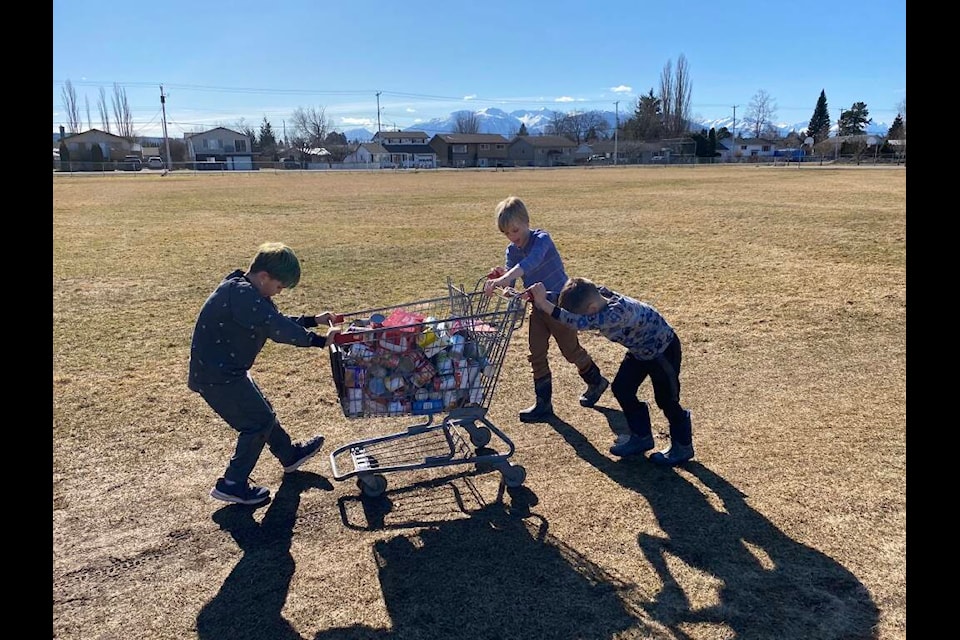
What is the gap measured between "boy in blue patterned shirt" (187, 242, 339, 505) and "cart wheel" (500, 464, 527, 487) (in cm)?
144

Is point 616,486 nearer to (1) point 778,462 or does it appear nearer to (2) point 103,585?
(1) point 778,462

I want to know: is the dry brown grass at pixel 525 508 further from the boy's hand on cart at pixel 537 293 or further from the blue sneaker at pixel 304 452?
the boy's hand on cart at pixel 537 293

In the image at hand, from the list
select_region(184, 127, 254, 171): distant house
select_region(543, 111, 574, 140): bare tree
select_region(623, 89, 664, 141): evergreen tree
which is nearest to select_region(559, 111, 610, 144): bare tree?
select_region(543, 111, 574, 140): bare tree

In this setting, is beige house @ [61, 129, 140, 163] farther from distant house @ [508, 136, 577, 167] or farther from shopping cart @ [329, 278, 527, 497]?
shopping cart @ [329, 278, 527, 497]

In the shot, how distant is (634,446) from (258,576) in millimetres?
2659

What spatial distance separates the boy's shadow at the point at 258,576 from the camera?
3102mm

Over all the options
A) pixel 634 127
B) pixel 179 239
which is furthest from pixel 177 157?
pixel 179 239

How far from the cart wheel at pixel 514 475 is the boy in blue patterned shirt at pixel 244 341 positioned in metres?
1.44

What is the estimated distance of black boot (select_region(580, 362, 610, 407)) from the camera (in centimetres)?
563

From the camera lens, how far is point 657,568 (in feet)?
11.5

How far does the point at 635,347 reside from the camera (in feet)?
14.3

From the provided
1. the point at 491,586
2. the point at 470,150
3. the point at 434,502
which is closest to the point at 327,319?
the point at 434,502
